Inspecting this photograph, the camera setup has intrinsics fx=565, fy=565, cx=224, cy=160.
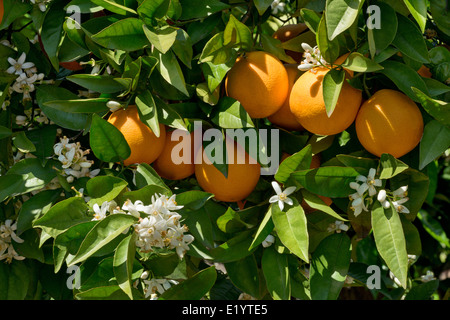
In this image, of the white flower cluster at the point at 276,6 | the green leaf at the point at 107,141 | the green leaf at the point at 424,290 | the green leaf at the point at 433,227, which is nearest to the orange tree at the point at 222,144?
the green leaf at the point at 107,141

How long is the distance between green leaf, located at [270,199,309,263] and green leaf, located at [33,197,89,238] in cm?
33

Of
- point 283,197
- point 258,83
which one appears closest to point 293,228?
point 283,197

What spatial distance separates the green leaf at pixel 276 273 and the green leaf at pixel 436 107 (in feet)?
1.19

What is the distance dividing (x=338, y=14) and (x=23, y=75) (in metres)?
0.64

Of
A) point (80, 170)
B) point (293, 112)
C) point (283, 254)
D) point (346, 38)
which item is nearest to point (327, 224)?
Answer: point (283, 254)

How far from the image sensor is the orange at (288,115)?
1.09 metres

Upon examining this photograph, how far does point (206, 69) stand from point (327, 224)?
38 centimetres

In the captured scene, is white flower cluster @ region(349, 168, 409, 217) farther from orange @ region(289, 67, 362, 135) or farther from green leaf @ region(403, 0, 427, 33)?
green leaf @ region(403, 0, 427, 33)

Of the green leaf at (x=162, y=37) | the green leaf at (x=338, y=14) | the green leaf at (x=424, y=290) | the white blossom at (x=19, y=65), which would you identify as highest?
the green leaf at (x=338, y=14)

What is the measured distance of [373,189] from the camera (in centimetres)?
97

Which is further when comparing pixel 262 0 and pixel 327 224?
pixel 327 224

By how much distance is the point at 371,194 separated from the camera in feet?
3.17

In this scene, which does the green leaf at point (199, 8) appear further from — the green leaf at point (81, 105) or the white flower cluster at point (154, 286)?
the white flower cluster at point (154, 286)

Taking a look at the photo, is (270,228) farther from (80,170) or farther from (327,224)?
(80,170)
